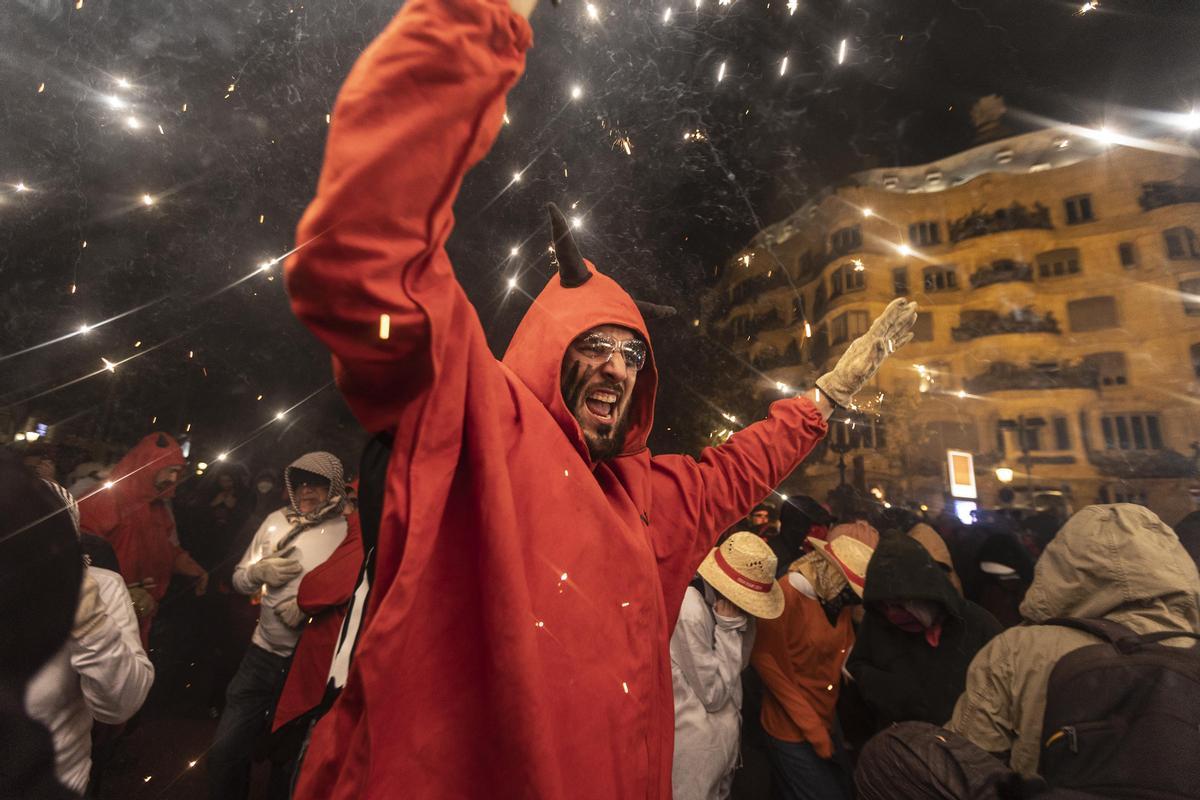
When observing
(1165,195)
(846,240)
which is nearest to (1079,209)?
(1165,195)

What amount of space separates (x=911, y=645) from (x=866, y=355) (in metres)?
1.56

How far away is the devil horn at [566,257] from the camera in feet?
3.80

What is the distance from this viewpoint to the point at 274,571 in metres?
2.03

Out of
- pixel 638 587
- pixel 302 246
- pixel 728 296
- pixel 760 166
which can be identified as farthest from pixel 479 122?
pixel 760 166

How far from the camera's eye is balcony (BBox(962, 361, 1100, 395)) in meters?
2.58

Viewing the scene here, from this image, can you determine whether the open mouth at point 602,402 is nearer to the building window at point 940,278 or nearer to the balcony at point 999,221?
the building window at point 940,278

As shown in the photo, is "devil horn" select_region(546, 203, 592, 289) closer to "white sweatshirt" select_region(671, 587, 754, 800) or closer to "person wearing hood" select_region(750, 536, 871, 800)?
"white sweatshirt" select_region(671, 587, 754, 800)

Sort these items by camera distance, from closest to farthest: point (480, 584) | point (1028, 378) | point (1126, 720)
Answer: point (480, 584)
point (1126, 720)
point (1028, 378)

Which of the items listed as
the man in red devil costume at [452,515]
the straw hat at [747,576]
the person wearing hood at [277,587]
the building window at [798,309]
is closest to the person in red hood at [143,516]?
the person wearing hood at [277,587]

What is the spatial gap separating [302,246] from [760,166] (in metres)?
2.78

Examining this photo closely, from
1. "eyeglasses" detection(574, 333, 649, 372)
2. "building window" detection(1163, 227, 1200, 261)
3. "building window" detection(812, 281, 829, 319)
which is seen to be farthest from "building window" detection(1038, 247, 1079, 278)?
"eyeglasses" detection(574, 333, 649, 372)

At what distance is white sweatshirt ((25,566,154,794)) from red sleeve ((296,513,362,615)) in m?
0.87

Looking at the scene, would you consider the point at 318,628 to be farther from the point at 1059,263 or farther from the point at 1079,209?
the point at 1079,209

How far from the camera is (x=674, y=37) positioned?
7.55 ft
